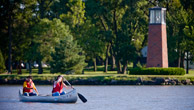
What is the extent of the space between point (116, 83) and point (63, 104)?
24.4 metres

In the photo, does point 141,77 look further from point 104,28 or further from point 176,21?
point 104,28

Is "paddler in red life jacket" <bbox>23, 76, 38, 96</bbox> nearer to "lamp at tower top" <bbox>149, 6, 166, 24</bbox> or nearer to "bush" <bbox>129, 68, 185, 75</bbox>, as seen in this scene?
"bush" <bbox>129, 68, 185, 75</bbox>

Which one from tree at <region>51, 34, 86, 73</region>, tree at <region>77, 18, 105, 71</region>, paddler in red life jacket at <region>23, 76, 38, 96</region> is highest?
tree at <region>77, 18, 105, 71</region>

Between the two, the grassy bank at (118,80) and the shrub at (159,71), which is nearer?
the grassy bank at (118,80)

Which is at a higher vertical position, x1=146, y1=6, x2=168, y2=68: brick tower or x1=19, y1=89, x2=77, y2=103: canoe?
x1=146, y1=6, x2=168, y2=68: brick tower

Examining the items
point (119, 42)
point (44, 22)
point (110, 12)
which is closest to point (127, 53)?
point (119, 42)

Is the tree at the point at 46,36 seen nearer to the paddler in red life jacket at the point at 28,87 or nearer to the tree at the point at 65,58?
the tree at the point at 65,58

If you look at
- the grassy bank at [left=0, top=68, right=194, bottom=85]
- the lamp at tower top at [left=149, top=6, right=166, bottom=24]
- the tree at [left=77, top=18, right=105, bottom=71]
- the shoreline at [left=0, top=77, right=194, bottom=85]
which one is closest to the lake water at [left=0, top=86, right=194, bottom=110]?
the shoreline at [left=0, top=77, right=194, bottom=85]

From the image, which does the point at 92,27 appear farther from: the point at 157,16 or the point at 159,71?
the point at 159,71

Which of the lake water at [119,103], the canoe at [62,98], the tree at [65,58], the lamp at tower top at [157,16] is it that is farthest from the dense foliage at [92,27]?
the canoe at [62,98]

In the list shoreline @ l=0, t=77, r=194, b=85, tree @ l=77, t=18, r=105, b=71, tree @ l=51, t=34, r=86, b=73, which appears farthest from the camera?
tree @ l=77, t=18, r=105, b=71

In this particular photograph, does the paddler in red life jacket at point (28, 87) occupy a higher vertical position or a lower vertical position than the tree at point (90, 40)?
lower

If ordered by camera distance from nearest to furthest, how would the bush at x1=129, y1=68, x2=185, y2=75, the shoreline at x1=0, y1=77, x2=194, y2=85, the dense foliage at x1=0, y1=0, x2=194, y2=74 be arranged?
the shoreline at x1=0, y1=77, x2=194, y2=85, the bush at x1=129, y1=68, x2=185, y2=75, the dense foliage at x1=0, y1=0, x2=194, y2=74

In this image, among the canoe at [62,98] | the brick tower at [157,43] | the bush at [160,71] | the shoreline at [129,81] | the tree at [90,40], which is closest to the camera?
the canoe at [62,98]
